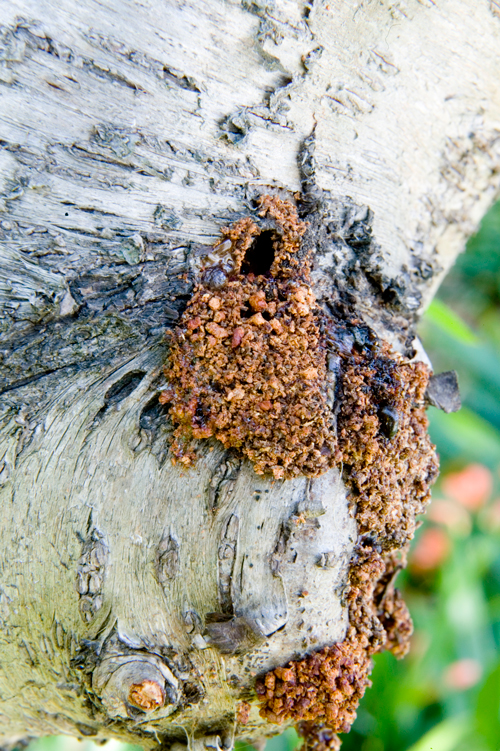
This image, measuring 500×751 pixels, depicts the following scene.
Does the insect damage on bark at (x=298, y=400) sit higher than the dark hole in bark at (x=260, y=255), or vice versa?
the dark hole in bark at (x=260, y=255)

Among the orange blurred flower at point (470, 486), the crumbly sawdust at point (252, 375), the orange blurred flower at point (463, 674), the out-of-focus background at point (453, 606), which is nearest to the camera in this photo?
the crumbly sawdust at point (252, 375)

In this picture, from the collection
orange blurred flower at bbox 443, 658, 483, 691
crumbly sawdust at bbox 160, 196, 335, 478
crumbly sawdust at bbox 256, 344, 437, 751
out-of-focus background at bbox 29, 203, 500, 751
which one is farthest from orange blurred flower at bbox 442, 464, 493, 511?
crumbly sawdust at bbox 160, 196, 335, 478

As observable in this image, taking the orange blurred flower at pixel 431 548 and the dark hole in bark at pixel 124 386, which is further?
the orange blurred flower at pixel 431 548

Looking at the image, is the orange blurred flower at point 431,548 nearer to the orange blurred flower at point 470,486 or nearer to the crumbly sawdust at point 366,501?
the orange blurred flower at point 470,486

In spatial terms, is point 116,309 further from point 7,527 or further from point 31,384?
point 7,527

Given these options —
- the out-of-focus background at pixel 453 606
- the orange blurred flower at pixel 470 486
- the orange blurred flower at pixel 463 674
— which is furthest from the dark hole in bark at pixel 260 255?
the orange blurred flower at pixel 470 486

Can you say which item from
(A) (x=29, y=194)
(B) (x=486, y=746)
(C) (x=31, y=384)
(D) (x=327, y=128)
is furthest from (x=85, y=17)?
(B) (x=486, y=746)
